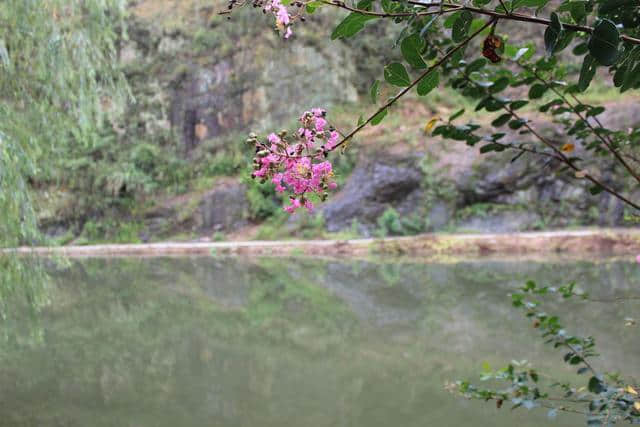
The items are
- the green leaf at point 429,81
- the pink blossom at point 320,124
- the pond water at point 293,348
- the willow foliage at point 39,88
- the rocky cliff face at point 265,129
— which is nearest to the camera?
the green leaf at point 429,81

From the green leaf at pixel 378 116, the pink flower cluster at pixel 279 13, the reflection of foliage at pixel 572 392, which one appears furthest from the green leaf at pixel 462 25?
the reflection of foliage at pixel 572 392

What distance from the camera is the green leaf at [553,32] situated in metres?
0.44

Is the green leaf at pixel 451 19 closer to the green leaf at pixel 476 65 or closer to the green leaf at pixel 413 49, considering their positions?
the green leaf at pixel 413 49

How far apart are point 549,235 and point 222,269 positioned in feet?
16.9

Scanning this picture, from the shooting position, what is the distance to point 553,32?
1.48 ft

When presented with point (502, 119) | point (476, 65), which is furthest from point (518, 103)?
point (476, 65)

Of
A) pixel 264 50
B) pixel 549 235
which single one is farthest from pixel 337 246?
pixel 264 50

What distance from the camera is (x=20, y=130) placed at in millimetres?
2527

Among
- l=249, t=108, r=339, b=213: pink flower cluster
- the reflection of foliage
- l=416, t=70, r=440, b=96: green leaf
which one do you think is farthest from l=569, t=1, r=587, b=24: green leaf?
the reflection of foliage

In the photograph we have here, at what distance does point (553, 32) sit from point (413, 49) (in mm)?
140

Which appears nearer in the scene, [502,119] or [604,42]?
[604,42]

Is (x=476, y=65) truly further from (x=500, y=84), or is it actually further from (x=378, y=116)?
(x=378, y=116)

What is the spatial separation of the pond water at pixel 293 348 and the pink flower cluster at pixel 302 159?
3.18 ft

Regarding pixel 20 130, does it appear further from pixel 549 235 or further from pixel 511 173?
pixel 511 173
